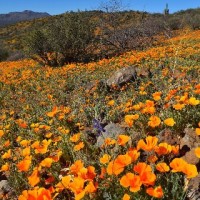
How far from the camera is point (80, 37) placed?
53.2ft

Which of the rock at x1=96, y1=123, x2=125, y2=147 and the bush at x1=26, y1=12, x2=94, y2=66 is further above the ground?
the bush at x1=26, y1=12, x2=94, y2=66

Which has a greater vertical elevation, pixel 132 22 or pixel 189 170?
pixel 132 22

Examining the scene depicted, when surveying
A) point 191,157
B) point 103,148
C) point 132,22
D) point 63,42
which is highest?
point 132,22

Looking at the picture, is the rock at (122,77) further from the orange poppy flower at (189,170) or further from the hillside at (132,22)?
the orange poppy flower at (189,170)

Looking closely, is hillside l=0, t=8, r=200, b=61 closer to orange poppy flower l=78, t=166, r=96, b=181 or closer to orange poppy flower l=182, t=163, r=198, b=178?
orange poppy flower l=182, t=163, r=198, b=178

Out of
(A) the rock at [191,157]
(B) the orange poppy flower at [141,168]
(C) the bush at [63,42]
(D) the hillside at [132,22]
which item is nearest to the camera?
(B) the orange poppy flower at [141,168]

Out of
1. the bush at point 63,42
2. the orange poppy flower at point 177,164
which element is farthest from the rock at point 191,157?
the bush at point 63,42

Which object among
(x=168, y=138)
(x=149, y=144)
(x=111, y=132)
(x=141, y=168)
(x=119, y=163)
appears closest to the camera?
(x=141, y=168)

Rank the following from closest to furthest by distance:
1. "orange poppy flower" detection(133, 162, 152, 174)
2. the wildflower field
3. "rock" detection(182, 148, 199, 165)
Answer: "orange poppy flower" detection(133, 162, 152, 174) → the wildflower field → "rock" detection(182, 148, 199, 165)

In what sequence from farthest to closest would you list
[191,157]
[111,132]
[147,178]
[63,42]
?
[63,42], [111,132], [191,157], [147,178]

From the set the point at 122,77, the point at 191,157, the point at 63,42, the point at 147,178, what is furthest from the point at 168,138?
the point at 63,42

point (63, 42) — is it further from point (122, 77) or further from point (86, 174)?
point (86, 174)

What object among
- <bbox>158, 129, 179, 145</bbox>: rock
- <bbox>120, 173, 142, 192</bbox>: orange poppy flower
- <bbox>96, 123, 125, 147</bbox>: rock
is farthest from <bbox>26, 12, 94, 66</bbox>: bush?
<bbox>120, 173, 142, 192</bbox>: orange poppy flower

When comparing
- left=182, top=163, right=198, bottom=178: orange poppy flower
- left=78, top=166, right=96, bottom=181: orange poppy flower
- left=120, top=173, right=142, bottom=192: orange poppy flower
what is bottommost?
left=78, top=166, right=96, bottom=181: orange poppy flower
